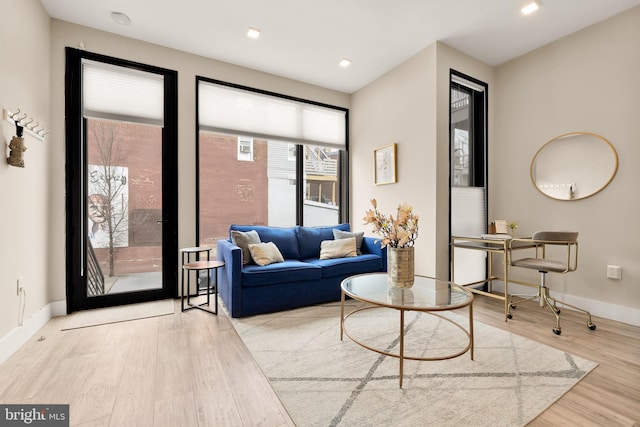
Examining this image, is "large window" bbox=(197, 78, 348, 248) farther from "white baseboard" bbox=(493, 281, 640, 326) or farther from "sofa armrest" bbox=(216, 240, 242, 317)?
"white baseboard" bbox=(493, 281, 640, 326)

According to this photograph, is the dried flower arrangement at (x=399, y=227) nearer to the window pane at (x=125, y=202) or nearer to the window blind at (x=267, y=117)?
the window blind at (x=267, y=117)

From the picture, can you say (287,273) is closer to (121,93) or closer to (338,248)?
(338,248)

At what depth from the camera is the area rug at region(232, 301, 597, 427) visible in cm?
144

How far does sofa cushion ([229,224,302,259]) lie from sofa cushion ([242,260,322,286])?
16.9 inches

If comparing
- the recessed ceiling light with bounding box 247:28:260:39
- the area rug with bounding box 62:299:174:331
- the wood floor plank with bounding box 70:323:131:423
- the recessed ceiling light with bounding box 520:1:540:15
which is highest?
the recessed ceiling light with bounding box 247:28:260:39

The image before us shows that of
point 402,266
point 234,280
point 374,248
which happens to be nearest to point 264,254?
point 234,280

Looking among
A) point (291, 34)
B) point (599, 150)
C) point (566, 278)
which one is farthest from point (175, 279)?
point (599, 150)

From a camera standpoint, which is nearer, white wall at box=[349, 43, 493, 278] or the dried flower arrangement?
the dried flower arrangement

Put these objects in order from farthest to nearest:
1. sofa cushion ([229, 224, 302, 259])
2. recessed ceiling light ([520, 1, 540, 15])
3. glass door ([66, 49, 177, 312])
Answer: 1. sofa cushion ([229, 224, 302, 259])
2. glass door ([66, 49, 177, 312])
3. recessed ceiling light ([520, 1, 540, 15])

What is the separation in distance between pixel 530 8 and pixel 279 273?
3422 mm

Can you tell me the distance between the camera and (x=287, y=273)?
2920mm

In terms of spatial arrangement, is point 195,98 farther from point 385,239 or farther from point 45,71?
point 385,239

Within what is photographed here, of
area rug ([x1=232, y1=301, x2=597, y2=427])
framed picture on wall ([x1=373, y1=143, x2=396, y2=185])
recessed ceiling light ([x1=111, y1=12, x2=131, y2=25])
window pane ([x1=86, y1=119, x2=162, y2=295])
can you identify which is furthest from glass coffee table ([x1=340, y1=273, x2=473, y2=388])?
recessed ceiling light ([x1=111, y1=12, x2=131, y2=25])

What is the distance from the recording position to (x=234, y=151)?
152 inches
